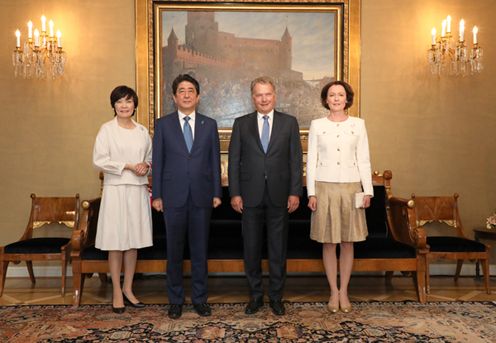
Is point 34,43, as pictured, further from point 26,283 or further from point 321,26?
point 321,26

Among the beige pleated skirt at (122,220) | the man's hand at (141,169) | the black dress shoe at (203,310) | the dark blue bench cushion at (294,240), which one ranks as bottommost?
the black dress shoe at (203,310)

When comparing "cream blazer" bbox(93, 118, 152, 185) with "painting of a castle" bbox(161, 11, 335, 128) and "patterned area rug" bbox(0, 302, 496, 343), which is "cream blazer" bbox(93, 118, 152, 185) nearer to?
"patterned area rug" bbox(0, 302, 496, 343)

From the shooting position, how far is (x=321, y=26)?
5.04m

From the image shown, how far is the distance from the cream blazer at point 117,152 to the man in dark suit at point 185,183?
22 centimetres

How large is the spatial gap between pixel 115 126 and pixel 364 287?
2.65 meters

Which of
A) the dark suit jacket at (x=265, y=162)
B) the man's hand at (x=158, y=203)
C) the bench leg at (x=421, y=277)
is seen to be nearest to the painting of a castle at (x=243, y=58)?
the dark suit jacket at (x=265, y=162)

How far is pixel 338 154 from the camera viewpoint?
138 inches

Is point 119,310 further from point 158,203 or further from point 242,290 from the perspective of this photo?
point 242,290

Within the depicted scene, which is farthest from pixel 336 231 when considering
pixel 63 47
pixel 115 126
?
pixel 63 47

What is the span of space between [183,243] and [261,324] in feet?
2.56

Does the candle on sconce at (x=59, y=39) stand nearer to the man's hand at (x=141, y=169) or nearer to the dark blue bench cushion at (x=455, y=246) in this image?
the man's hand at (x=141, y=169)

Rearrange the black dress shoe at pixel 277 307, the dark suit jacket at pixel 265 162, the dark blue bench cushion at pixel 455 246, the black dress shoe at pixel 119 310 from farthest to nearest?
the dark blue bench cushion at pixel 455 246
the black dress shoe at pixel 119 310
the black dress shoe at pixel 277 307
the dark suit jacket at pixel 265 162

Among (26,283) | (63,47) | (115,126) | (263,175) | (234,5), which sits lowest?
(26,283)

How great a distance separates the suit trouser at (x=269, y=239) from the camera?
3459mm
